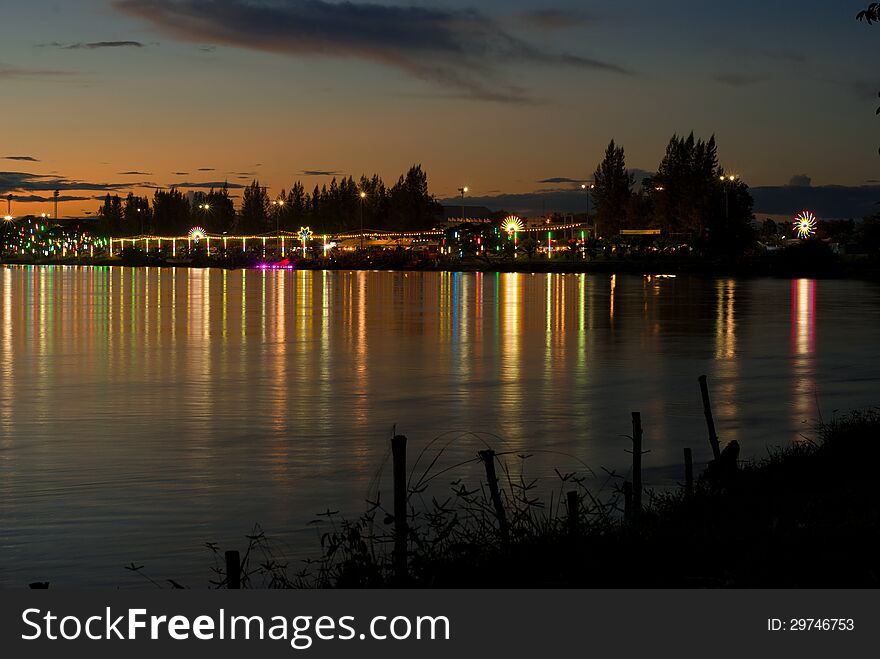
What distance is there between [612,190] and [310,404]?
160 m

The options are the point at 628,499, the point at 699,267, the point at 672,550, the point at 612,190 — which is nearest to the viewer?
the point at 672,550

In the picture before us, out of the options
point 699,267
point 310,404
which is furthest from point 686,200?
point 310,404

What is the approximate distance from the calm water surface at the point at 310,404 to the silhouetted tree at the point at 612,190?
4778 inches

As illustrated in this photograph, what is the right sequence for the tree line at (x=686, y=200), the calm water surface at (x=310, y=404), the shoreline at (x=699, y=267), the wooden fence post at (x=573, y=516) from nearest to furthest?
the wooden fence post at (x=573, y=516) → the calm water surface at (x=310, y=404) → the shoreline at (x=699, y=267) → the tree line at (x=686, y=200)

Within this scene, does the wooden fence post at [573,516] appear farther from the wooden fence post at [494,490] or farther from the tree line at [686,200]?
the tree line at [686,200]

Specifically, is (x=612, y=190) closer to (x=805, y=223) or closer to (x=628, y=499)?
(x=805, y=223)

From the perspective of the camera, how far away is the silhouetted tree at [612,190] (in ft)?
584

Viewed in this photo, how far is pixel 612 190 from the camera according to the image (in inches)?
7126

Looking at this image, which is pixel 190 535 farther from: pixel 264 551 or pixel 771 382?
pixel 771 382

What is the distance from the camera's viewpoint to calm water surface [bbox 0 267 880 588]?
46.4 feet

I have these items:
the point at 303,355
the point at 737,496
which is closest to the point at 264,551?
the point at 737,496

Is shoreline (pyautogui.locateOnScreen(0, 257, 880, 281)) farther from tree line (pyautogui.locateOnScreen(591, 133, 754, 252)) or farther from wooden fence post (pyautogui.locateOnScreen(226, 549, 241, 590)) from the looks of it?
wooden fence post (pyautogui.locateOnScreen(226, 549, 241, 590))

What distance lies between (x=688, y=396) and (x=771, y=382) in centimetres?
392

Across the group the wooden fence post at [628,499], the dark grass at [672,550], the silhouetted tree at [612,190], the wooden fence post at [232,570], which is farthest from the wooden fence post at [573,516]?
the silhouetted tree at [612,190]
